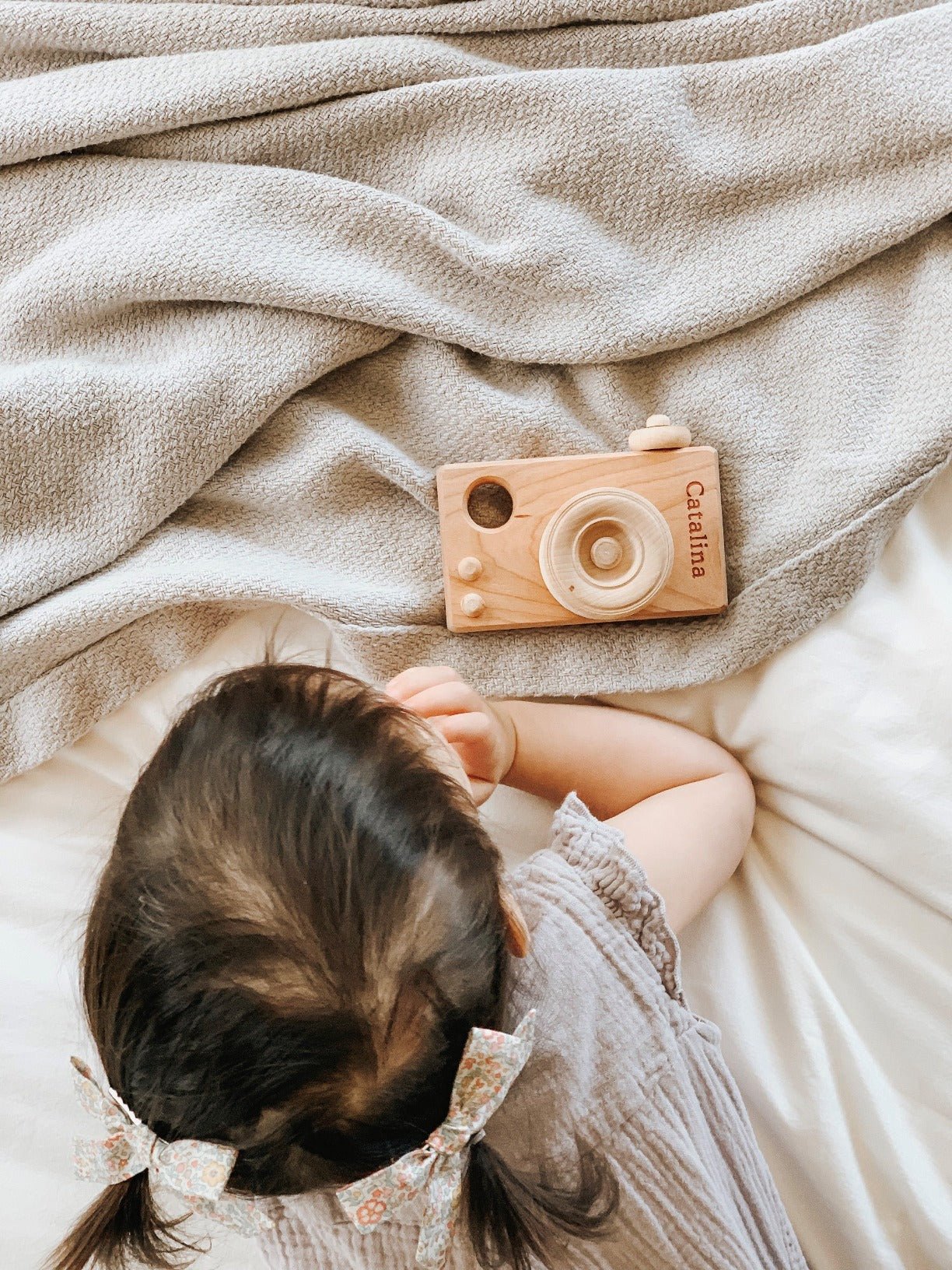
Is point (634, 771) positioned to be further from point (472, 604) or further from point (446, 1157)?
point (446, 1157)

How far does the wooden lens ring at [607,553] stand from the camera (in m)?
0.66

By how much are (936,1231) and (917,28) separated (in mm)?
807

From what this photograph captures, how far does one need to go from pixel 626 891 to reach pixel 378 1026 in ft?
0.75

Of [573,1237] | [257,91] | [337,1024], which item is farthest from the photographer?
[257,91]

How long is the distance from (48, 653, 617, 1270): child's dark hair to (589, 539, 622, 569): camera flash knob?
223 millimetres

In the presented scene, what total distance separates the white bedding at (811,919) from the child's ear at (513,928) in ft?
0.63

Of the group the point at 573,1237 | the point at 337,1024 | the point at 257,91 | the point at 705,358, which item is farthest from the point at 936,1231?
the point at 257,91

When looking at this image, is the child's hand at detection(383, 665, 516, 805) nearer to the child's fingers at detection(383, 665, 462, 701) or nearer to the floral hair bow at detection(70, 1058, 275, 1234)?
the child's fingers at detection(383, 665, 462, 701)

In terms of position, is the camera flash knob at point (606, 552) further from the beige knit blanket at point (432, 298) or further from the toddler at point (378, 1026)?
the toddler at point (378, 1026)

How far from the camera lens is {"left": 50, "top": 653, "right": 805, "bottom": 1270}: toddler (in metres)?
0.46

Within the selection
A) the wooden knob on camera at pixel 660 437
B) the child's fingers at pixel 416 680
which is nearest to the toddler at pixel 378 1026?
the child's fingers at pixel 416 680

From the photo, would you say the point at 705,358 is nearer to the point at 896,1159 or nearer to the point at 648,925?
the point at 648,925

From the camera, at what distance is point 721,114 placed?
2.33ft

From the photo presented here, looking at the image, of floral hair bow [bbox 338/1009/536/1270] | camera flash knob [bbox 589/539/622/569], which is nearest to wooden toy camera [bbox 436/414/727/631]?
camera flash knob [bbox 589/539/622/569]
